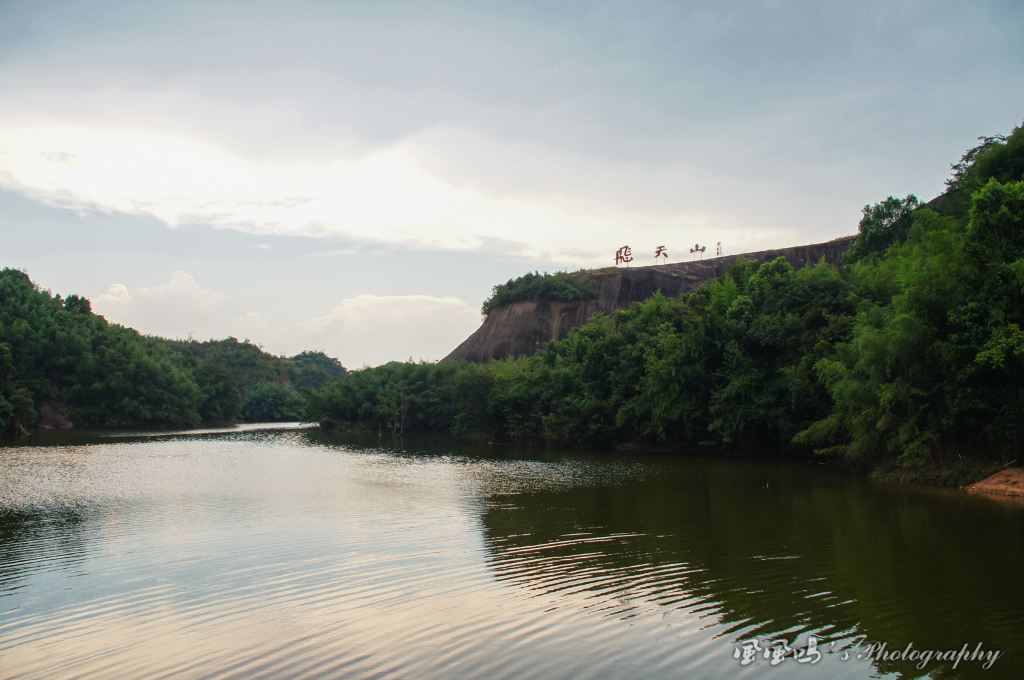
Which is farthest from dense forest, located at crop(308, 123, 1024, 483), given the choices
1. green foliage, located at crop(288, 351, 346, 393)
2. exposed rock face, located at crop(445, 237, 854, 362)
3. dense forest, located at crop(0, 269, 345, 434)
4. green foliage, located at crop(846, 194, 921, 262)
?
green foliage, located at crop(288, 351, 346, 393)

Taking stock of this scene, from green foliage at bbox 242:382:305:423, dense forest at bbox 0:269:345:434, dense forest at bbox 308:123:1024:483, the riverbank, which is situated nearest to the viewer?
the riverbank

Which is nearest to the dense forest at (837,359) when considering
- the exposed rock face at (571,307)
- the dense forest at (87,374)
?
the exposed rock face at (571,307)

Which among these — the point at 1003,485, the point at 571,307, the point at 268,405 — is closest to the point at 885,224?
the point at 1003,485

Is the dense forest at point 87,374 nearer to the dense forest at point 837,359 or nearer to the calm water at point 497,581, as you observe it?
the dense forest at point 837,359

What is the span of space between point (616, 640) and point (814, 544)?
729cm

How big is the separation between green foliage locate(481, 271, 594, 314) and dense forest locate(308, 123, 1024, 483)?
1029 inches

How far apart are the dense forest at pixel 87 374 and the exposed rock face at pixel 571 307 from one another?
108 feet

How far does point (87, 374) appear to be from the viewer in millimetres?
83188

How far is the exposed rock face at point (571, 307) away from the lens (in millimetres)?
82312

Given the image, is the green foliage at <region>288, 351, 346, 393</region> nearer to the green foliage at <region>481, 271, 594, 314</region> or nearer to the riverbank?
the green foliage at <region>481, 271, 594, 314</region>

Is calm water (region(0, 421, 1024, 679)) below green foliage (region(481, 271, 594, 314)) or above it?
below

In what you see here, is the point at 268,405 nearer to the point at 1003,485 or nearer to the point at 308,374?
the point at 308,374

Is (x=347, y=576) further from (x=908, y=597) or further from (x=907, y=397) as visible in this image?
(x=907, y=397)

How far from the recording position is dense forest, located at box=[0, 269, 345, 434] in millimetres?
78625
